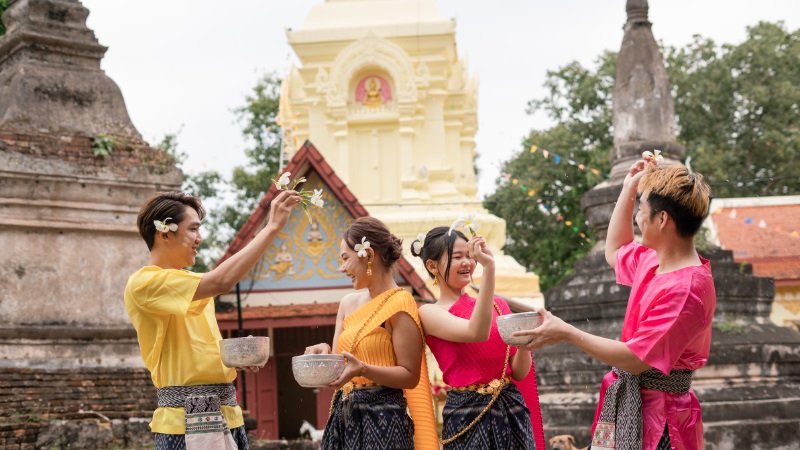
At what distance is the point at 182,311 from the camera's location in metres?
4.21

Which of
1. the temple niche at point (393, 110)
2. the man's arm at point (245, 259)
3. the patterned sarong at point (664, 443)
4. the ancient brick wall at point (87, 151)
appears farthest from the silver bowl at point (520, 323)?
the temple niche at point (393, 110)

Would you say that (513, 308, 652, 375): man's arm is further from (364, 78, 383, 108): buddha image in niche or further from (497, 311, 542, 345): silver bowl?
(364, 78, 383, 108): buddha image in niche

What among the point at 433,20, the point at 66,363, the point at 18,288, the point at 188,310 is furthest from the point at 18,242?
the point at 433,20

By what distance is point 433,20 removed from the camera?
22016 mm

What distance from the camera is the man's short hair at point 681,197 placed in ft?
13.1

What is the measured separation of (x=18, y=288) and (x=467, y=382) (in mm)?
5380

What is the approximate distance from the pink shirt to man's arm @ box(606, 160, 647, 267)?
290 mm

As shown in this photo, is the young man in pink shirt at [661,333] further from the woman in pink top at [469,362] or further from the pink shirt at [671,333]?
the woman in pink top at [469,362]

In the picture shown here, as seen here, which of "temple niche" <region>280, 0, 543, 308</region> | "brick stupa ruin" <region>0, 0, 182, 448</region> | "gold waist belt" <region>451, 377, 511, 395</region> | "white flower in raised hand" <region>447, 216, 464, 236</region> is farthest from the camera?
"temple niche" <region>280, 0, 543, 308</region>

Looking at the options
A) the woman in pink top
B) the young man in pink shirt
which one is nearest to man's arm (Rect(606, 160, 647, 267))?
the young man in pink shirt

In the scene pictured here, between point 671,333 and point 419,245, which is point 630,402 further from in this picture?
point 419,245

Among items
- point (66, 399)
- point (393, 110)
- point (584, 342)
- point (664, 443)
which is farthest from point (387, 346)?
point (393, 110)

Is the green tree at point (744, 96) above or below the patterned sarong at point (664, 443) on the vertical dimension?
above

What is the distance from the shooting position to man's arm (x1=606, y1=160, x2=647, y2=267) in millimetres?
4496
